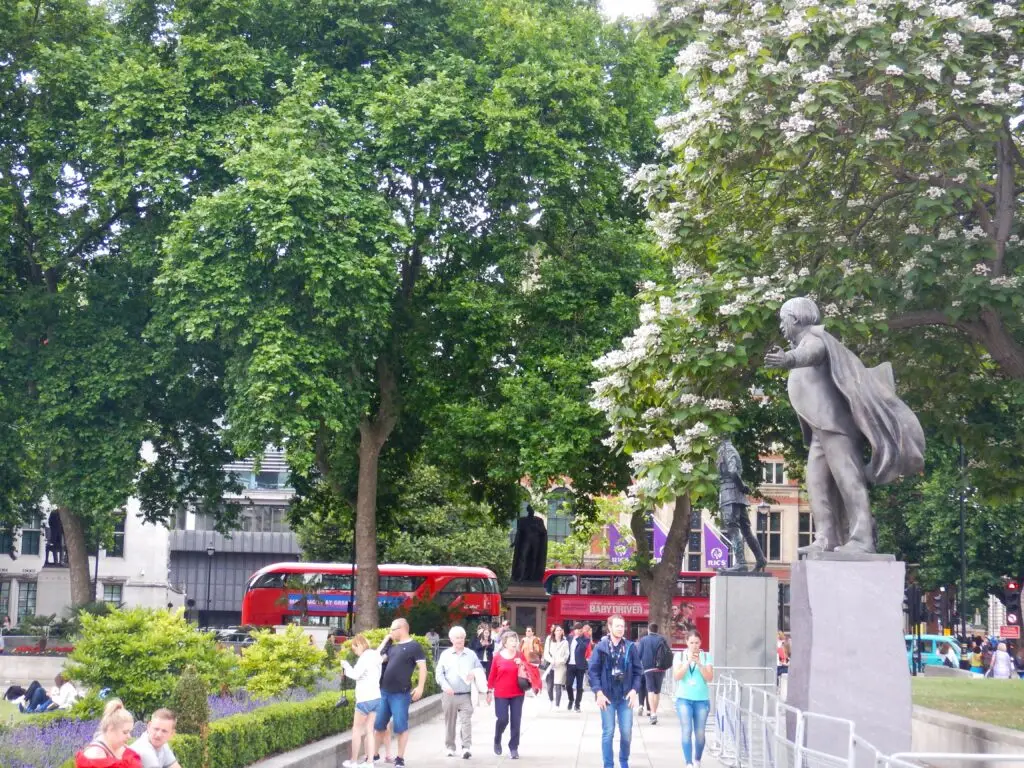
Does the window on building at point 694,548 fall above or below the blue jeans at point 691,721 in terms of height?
above

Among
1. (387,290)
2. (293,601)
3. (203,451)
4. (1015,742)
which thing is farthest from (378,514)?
(1015,742)

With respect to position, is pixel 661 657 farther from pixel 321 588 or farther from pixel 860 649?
pixel 321 588

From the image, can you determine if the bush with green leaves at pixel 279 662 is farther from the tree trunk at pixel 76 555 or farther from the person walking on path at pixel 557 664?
the tree trunk at pixel 76 555

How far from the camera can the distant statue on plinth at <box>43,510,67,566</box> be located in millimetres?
63031

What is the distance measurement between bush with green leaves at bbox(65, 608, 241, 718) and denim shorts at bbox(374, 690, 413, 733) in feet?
7.26

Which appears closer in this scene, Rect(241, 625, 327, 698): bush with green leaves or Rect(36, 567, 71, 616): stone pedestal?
Rect(241, 625, 327, 698): bush with green leaves

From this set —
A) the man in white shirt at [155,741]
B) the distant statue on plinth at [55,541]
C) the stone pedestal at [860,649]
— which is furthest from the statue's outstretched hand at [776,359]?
the distant statue on plinth at [55,541]

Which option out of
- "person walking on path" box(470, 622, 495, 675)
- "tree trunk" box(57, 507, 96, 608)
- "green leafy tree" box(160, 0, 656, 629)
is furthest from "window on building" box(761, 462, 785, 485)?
"tree trunk" box(57, 507, 96, 608)

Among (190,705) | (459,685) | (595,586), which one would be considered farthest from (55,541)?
(190,705)

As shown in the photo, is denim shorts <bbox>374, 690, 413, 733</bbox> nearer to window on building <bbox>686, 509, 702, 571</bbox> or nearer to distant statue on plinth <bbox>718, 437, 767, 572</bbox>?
distant statue on plinth <bbox>718, 437, 767, 572</bbox>

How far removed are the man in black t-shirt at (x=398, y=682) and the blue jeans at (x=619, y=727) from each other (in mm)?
2047

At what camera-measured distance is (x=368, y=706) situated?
15.1 meters

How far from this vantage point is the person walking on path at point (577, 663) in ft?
87.2

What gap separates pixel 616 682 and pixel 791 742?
486 centimetres
